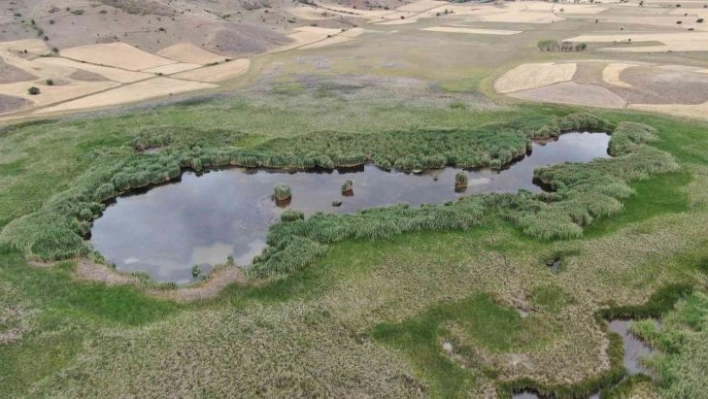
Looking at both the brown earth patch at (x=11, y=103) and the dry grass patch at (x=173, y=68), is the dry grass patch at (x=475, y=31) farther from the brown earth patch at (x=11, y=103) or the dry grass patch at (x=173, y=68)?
the brown earth patch at (x=11, y=103)

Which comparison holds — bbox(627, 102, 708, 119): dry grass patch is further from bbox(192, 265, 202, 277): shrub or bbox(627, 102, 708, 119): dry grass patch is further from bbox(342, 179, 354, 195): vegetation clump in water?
bbox(192, 265, 202, 277): shrub

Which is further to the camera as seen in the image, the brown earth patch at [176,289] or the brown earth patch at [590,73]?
the brown earth patch at [590,73]

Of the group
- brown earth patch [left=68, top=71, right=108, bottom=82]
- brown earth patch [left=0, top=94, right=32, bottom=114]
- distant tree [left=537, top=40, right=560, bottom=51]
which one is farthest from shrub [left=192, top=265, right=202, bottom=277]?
distant tree [left=537, top=40, right=560, bottom=51]

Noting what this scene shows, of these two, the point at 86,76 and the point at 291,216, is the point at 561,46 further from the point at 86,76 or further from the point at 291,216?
the point at 86,76

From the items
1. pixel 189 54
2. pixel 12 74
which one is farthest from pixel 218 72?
pixel 12 74

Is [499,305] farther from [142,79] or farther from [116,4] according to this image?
[116,4]

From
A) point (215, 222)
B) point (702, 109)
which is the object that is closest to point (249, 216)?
point (215, 222)

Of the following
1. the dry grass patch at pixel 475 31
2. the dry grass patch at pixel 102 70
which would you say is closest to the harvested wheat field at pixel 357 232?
the dry grass patch at pixel 102 70

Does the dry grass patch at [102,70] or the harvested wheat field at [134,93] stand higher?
the dry grass patch at [102,70]
